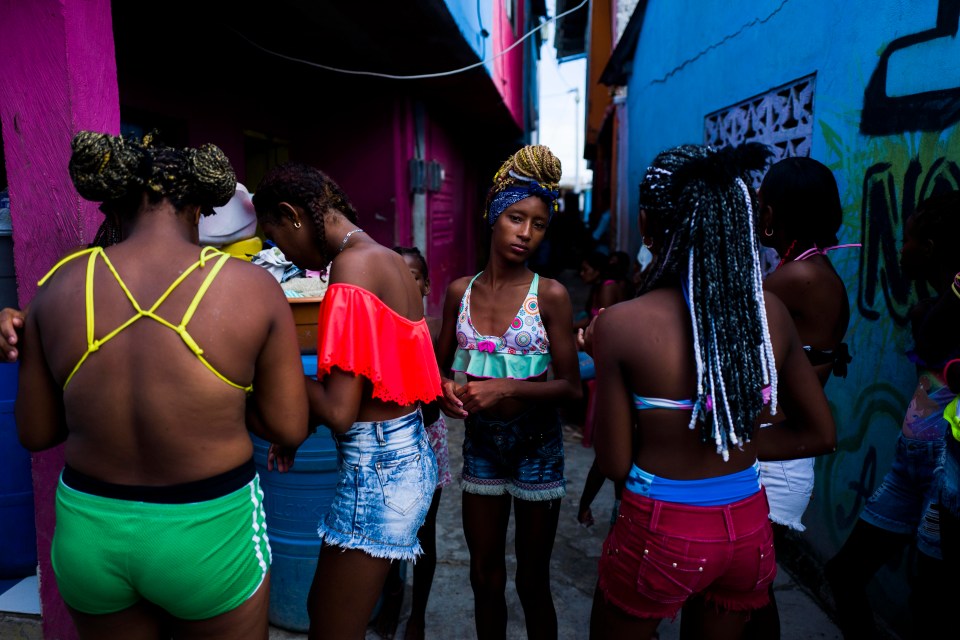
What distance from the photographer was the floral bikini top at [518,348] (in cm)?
237

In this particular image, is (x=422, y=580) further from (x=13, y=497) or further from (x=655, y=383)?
(x=13, y=497)

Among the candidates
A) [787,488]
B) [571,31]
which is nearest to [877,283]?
[787,488]

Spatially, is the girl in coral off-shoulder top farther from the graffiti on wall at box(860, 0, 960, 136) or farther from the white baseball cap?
the graffiti on wall at box(860, 0, 960, 136)

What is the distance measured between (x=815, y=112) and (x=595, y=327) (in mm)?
2546

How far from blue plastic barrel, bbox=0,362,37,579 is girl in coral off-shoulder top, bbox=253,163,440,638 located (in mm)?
1714

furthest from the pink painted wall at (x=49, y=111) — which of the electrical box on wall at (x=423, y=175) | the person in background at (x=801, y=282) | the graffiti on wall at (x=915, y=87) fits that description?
the electrical box on wall at (x=423, y=175)

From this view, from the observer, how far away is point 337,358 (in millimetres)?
1760

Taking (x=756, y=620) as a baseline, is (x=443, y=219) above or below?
above

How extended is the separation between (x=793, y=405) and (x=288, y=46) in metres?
5.09

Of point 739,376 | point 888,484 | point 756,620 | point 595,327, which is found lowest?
point 756,620

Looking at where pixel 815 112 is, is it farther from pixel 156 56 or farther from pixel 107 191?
pixel 156 56

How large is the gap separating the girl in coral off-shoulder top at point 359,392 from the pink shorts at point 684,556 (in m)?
0.63

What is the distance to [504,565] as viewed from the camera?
2365 mm

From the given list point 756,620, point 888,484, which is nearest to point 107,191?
point 756,620
